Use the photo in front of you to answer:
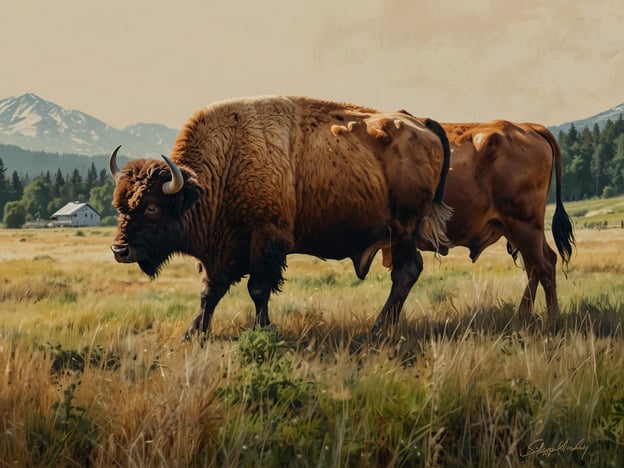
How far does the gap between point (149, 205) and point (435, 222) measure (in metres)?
3.33

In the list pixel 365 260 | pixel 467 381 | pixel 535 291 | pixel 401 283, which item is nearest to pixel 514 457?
pixel 467 381

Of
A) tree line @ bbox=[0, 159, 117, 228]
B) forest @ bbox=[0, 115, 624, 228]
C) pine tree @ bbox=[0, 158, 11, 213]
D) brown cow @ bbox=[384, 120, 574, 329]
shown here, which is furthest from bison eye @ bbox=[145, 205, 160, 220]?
pine tree @ bbox=[0, 158, 11, 213]

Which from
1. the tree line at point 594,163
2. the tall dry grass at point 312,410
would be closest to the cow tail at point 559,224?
the tall dry grass at point 312,410

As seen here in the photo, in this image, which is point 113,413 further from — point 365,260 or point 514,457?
point 365,260

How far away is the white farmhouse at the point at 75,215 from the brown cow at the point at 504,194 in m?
94.5

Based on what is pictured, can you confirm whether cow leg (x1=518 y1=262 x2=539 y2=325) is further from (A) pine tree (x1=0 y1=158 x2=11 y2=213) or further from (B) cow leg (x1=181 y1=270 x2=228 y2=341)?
(A) pine tree (x1=0 y1=158 x2=11 y2=213)

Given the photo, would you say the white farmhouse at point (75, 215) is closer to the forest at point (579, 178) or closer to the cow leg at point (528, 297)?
the forest at point (579, 178)

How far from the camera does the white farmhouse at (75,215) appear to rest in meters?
98.6

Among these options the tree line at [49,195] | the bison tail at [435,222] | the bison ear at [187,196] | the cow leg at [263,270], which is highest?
the bison ear at [187,196]

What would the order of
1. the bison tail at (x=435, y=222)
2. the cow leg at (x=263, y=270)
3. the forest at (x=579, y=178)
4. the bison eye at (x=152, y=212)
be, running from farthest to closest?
the forest at (x=579, y=178)
the bison tail at (x=435, y=222)
the cow leg at (x=263, y=270)
the bison eye at (x=152, y=212)

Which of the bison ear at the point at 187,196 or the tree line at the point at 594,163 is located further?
the tree line at the point at 594,163

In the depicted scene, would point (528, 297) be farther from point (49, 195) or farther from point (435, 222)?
point (49, 195)

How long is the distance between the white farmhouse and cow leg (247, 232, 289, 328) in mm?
94924

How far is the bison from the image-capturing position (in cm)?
671
